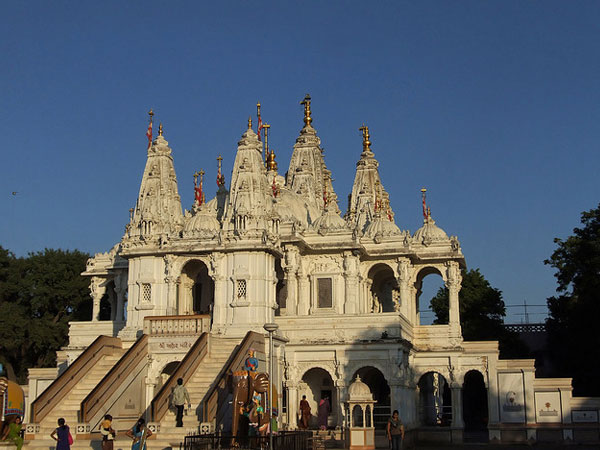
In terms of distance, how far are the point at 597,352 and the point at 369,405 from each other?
20.7 m

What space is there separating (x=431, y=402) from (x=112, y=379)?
26187 mm

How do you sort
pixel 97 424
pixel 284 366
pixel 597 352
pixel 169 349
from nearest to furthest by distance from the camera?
pixel 97 424 < pixel 169 349 < pixel 284 366 < pixel 597 352

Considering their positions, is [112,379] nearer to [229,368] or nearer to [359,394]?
[229,368]

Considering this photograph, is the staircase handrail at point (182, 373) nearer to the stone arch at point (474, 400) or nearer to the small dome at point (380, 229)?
the small dome at point (380, 229)

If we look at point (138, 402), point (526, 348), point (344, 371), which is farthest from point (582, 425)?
point (526, 348)

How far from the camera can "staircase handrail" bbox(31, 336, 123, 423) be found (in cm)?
3572

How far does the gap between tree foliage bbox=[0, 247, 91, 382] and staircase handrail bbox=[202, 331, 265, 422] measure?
85.3 ft

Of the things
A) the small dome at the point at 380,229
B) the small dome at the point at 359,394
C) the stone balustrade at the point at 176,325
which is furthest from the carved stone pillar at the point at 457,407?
the stone balustrade at the point at 176,325

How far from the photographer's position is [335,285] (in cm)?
5019

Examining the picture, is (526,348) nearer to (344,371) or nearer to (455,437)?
(455,437)

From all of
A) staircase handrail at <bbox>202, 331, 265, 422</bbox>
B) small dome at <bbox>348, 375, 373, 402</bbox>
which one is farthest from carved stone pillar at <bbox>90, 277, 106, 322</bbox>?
small dome at <bbox>348, 375, 373, 402</bbox>

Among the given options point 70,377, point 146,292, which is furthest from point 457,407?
point 70,377

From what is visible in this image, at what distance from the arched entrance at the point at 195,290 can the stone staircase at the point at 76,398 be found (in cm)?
562

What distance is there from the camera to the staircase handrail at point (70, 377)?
117 feet
